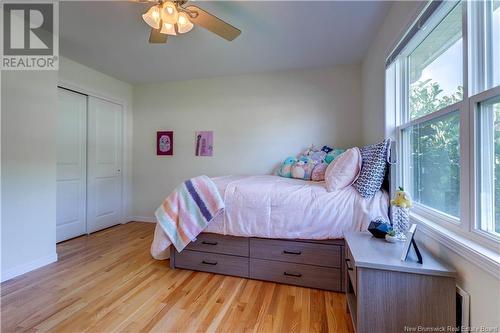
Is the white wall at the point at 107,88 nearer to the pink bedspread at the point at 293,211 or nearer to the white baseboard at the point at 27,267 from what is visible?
the white baseboard at the point at 27,267

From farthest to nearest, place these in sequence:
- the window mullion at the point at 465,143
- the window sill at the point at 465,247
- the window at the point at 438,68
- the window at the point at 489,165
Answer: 1. the window at the point at 438,68
2. the window mullion at the point at 465,143
3. the window at the point at 489,165
4. the window sill at the point at 465,247

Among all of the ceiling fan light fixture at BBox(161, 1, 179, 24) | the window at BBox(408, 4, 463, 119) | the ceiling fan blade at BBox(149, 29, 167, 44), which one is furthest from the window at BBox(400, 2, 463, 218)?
the ceiling fan blade at BBox(149, 29, 167, 44)

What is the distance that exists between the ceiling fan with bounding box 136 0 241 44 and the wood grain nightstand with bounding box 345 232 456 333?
182cm

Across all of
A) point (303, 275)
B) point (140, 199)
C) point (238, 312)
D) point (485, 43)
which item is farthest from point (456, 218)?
point (140, 199)

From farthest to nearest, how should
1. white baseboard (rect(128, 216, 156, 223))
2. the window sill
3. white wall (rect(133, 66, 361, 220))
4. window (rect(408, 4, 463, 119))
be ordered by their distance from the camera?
white baseboard (rect(128, 216, 156, 223)), white wall (rect(133, 66, 361, 220)), window (rect(408, 4, 463, 119)), the window sill

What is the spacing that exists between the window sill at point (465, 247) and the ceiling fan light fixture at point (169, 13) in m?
2.09

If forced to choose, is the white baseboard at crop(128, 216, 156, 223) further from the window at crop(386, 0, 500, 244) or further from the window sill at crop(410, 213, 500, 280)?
the window sill at crop(410, 213, 500, 280)

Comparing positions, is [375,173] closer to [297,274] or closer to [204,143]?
[297,274]

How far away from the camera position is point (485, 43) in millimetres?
972

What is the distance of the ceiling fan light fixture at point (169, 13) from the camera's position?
5.01ft

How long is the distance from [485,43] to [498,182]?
0.60 m

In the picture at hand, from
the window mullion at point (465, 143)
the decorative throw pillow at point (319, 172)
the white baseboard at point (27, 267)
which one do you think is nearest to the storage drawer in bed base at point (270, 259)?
the window mullion at point (465, 143)

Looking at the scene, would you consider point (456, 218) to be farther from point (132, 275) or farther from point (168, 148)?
point (168, 148)

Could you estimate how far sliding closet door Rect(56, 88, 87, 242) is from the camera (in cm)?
282
